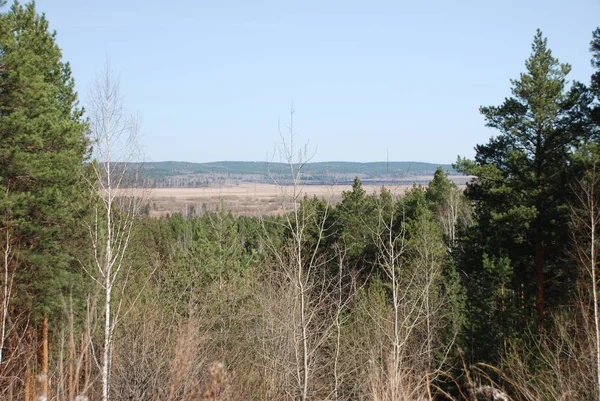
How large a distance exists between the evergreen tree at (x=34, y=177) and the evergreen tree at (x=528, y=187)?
36.5 feet

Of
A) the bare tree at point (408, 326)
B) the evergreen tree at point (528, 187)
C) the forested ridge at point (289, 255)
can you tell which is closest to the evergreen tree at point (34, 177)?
the forested ridge at point (289, 255)

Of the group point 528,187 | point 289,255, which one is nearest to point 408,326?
point 289,255

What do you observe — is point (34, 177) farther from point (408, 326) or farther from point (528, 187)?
point (528, 187)

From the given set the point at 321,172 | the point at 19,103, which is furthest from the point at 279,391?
the point at 19,103

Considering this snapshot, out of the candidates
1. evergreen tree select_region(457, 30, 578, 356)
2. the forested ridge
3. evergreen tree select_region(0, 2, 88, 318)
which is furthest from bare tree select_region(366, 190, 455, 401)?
evergreen tree select_region(0, 2, 88, 318)

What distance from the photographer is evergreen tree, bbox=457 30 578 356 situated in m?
15.5

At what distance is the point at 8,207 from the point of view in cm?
1200

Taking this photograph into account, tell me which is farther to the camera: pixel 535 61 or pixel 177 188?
pixel 177 188

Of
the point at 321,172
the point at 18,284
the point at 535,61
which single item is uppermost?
the point at 535,61

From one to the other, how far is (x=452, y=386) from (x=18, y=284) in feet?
48.5

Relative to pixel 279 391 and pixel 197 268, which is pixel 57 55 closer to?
pixel 197 268

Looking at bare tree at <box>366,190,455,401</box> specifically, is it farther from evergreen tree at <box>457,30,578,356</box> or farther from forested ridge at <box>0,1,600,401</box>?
evergreen tree at <box>457,30,578,356</box>

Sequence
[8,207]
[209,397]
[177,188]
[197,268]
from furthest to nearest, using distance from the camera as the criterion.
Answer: [177,188], [197,268], [8,207], [209,397]

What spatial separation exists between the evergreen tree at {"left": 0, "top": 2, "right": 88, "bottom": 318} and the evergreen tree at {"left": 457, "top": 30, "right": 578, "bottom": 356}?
36.5 ft
